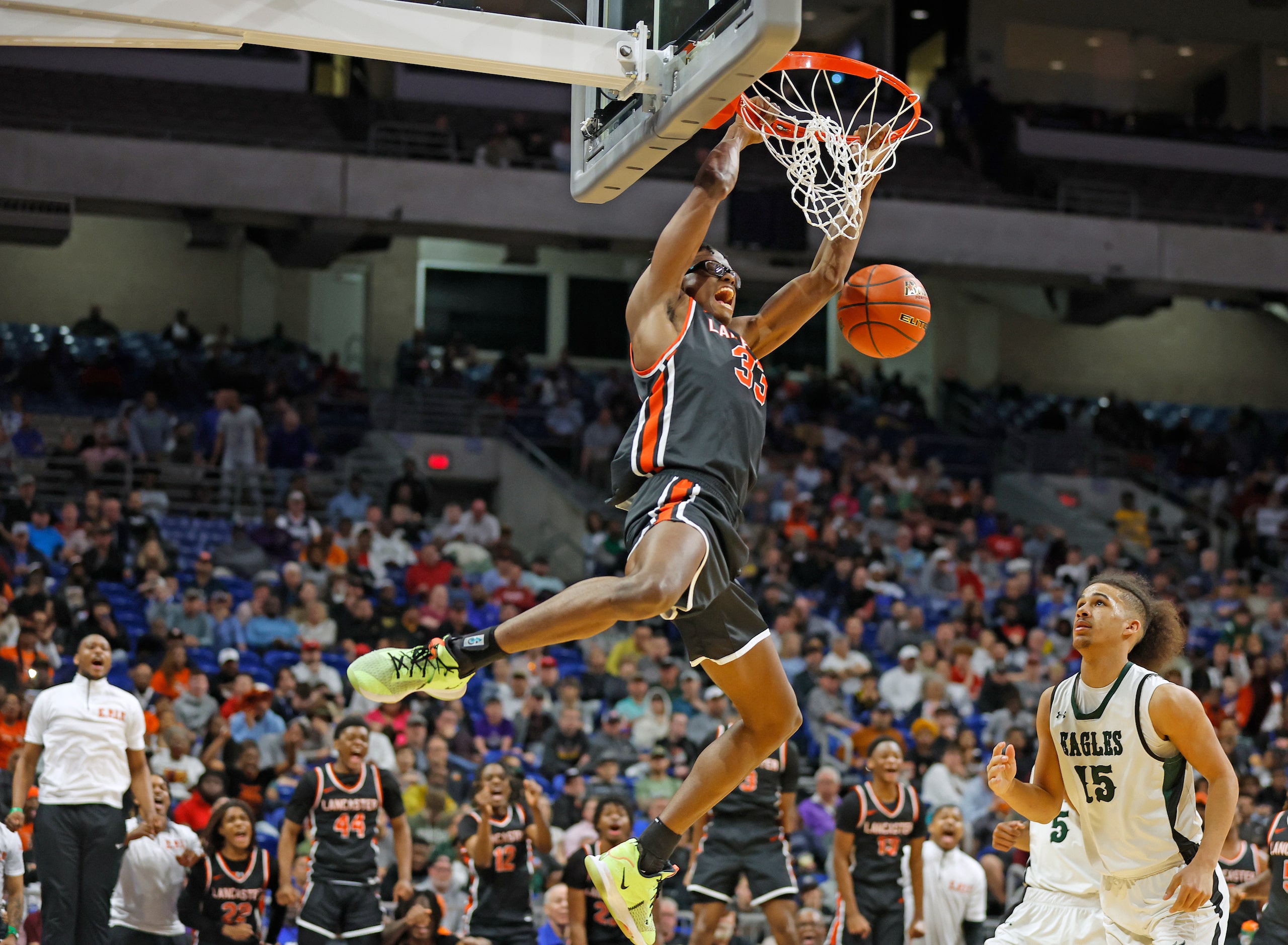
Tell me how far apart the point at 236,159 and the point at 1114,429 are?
522 inches

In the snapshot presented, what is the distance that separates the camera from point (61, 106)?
19.7 metres

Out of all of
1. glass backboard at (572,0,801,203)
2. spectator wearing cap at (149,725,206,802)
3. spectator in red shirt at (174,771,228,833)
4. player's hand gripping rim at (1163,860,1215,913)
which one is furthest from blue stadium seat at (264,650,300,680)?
player's hand gripping rim at (1163,860,1215,913)

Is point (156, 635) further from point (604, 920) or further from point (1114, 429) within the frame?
point (1114, 429)

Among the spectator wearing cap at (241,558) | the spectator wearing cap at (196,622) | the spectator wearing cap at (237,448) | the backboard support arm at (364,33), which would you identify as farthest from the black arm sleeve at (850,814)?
the spectator wearing cap at (237,448)

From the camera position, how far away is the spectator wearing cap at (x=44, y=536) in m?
14.1

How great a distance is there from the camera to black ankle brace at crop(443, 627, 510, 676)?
488 cm

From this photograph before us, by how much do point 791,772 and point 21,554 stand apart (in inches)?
307

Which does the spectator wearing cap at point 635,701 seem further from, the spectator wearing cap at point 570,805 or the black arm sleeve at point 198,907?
the black arm sleeve at point 198,907

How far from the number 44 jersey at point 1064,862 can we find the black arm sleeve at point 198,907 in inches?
205

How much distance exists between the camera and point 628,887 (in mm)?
5172

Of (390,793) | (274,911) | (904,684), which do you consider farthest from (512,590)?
(274,911)

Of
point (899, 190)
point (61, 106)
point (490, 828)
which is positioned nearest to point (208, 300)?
point (61, 106)

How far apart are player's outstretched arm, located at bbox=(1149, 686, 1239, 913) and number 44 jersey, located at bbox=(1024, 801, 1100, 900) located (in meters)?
0.41

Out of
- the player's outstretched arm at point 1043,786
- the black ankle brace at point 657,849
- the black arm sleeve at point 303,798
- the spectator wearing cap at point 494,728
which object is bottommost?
the spectator wearing cap at point 494,728
